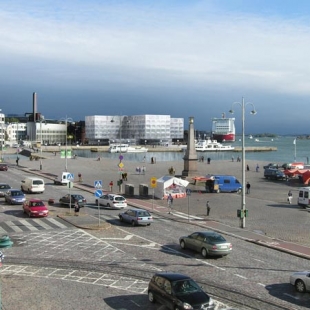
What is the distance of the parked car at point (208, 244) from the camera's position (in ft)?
74.5

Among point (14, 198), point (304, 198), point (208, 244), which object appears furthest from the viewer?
point (304, 198)

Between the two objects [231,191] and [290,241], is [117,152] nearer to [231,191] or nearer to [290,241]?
[231,191]

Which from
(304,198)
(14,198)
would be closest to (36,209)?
(14,198)

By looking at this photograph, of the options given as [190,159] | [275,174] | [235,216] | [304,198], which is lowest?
[235,216]

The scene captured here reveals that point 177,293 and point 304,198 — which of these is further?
point 304,198

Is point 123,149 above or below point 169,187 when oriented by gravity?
above

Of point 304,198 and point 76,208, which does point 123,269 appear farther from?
point 304,198

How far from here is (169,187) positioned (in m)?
45.7

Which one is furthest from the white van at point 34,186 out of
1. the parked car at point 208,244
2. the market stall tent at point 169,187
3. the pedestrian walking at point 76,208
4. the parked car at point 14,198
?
Answer: the parked car at point 208,244

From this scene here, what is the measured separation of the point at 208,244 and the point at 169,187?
22840 mm

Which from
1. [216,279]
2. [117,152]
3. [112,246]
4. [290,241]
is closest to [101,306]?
[216,279]

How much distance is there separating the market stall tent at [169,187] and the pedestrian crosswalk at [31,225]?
1420 centimetres

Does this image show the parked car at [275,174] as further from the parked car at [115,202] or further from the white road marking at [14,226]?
the white road marking at [14,226]

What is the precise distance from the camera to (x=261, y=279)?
19.3 metres
